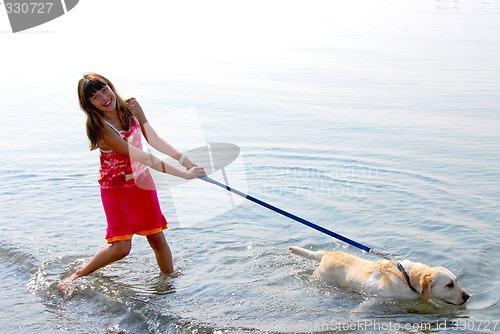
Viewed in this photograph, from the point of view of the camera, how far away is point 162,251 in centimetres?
619

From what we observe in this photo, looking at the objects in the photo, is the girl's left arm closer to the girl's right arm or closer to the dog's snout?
the girl's right arm

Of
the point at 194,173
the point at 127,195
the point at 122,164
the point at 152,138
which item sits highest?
the point at 152,138

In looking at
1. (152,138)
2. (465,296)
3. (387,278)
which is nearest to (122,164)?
(152,138)

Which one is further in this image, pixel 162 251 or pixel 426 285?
pixel 162 251

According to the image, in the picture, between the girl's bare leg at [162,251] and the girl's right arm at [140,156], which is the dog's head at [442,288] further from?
the girl's bare leg at [162,251]

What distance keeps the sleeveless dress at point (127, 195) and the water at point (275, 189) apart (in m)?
0.59

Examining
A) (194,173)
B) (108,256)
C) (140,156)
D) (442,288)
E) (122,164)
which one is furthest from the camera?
(108,256)

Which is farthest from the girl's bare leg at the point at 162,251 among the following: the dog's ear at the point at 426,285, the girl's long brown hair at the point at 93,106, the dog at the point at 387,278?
the dog's ear at the point at 426,285

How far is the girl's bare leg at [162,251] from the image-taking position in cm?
607

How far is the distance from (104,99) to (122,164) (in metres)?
0.56

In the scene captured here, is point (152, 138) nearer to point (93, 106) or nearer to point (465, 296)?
point (93, 106)

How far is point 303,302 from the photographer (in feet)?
18.7

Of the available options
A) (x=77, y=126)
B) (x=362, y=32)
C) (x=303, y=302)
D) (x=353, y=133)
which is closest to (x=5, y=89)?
(x=77, y=126)

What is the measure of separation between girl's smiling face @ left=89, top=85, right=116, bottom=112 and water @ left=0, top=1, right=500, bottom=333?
5.34ft
